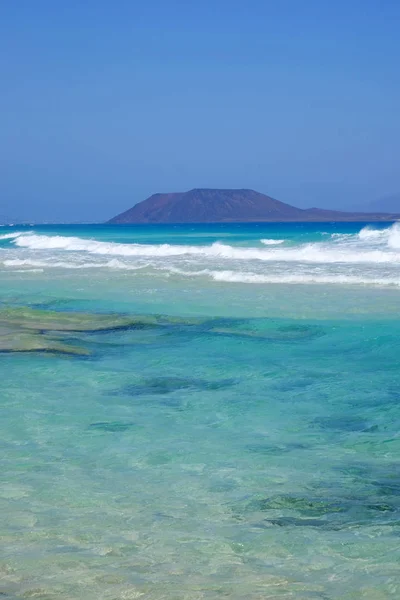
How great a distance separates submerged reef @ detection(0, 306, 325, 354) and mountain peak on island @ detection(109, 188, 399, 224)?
138m

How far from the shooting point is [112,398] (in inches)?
294

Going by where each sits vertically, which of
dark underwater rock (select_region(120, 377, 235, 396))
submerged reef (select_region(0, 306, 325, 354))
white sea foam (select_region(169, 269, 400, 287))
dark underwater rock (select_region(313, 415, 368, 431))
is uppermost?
white sea foam (select_region(169, 269, 400, 287))

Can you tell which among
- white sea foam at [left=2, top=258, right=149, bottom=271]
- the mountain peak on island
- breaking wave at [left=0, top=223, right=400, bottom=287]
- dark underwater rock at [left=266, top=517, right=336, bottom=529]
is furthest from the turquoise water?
the mountain peak on island

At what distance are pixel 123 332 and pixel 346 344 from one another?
3.14 m

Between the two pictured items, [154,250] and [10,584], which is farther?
[154,250]

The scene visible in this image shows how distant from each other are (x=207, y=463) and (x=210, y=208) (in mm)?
156074

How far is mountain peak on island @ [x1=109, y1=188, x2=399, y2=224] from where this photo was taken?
512 ft

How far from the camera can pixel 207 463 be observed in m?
5.50

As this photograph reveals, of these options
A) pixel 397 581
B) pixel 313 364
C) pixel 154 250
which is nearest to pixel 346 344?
pixel 313 364

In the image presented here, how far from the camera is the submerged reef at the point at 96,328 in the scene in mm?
10344

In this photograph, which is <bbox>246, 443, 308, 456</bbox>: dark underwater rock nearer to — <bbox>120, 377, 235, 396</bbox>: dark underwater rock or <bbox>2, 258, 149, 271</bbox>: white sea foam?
<bbox>120, 377, 235, 396</bbox>: dark underwater rock

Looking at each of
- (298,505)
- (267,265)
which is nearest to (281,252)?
(267,265)

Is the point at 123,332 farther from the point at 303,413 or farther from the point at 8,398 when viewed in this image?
the point at 303,413

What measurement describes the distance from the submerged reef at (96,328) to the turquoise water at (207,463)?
0.32 ft
